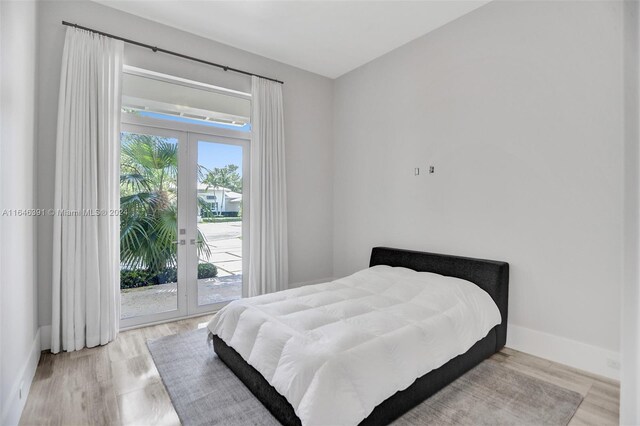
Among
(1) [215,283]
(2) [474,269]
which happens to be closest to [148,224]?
(1) [215,283]

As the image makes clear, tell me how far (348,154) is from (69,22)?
339 centimetres

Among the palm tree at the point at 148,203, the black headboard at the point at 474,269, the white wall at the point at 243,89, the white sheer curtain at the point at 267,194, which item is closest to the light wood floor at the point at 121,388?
the black headboard at the point at 474,269

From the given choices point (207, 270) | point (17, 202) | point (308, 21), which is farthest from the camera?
point (207, 270)

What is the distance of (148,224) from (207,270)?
88 cm

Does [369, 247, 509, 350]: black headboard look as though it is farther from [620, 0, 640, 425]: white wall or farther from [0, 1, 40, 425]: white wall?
[0, 1, 40, 425]: white wall

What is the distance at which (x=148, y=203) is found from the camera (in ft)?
11.5

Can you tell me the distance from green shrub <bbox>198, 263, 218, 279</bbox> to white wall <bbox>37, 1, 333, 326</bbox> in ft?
3.54

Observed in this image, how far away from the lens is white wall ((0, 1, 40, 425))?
170 centimetres

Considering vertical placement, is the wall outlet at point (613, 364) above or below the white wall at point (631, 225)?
below

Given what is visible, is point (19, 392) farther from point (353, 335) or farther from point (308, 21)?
point (308, 21)

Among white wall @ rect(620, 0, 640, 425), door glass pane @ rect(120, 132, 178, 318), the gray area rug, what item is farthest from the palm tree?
white wall @ rect(620, 0, 640, 425)

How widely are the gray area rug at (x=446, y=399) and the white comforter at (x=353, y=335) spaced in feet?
0.83

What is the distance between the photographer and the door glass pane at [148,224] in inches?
133

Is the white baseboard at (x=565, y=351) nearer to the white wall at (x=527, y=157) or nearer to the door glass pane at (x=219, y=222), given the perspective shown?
the white wall at (x=527, y=157)
